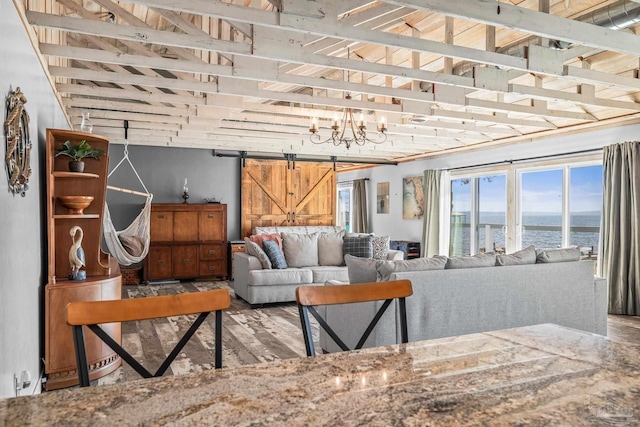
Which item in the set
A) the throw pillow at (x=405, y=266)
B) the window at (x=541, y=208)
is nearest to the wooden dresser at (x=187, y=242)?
the window at (x=541, y=208)

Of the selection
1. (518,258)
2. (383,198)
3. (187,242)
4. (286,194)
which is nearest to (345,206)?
(383,198)

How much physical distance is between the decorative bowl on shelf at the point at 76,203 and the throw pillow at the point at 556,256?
12.2 ft

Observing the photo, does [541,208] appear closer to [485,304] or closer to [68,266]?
[485,304]

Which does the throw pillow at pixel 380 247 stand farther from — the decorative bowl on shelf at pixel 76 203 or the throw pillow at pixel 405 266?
the decorative bowl on shelf at pixel 76 203

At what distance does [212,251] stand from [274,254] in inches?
88.2

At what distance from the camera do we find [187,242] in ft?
26.2

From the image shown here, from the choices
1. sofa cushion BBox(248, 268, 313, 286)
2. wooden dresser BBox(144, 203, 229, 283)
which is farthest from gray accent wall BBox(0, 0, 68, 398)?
wooden dresser BBox(144, 203, 229, 283)

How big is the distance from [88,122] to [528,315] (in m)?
5.28

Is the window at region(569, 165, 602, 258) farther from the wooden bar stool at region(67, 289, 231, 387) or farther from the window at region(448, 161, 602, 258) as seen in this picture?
the wooden bar stool at region(67, 289, 231, 387)

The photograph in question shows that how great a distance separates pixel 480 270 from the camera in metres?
3.72

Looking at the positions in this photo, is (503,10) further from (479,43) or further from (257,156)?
(257,156)

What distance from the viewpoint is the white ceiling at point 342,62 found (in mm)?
2756

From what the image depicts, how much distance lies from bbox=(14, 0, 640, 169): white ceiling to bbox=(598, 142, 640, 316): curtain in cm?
53

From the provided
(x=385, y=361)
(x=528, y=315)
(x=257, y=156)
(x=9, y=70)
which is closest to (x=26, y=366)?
(x=9, y=70)
